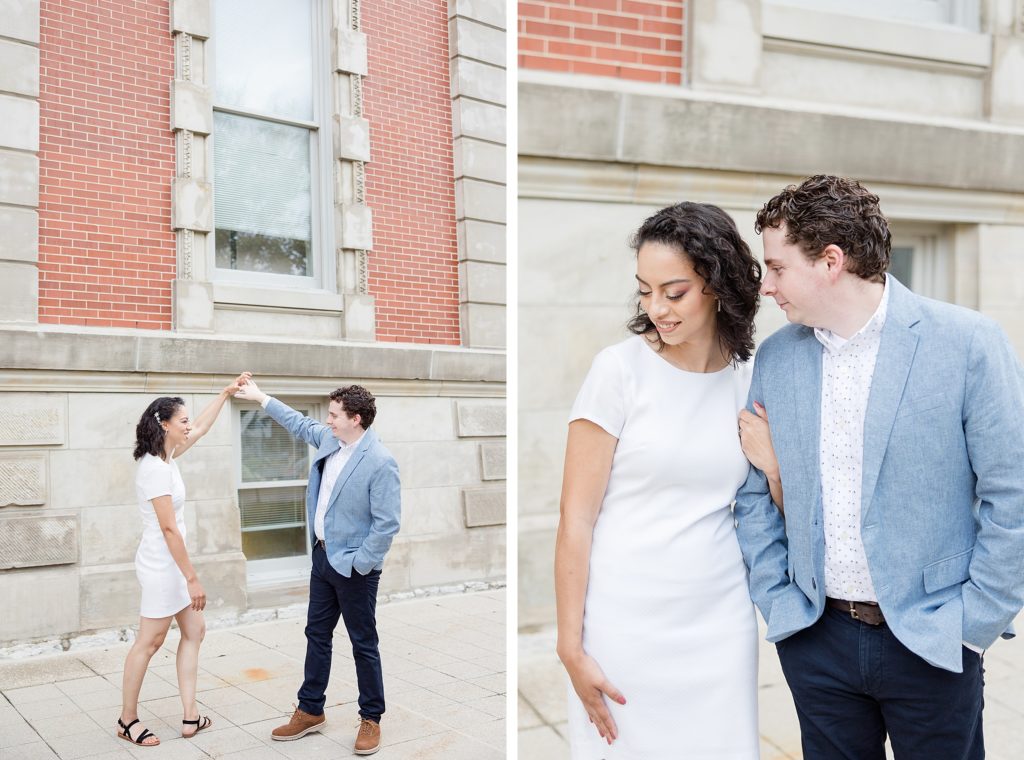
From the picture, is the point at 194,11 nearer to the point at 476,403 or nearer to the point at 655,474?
the point at 476,403

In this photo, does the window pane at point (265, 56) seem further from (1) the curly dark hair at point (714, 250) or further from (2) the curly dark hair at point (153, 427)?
(1) the curly dark hair at point (714, 250)

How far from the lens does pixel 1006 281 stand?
159 inches

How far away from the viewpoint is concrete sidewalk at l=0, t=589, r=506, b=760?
2.17 m

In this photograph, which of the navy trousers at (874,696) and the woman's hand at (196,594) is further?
the woman's hand at (196,594)

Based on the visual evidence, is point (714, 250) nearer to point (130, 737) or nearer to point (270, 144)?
point (270, 144)

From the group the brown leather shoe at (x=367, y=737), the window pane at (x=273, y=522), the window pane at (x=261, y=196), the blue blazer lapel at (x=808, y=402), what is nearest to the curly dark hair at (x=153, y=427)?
the window pane at (x=273, y=522)

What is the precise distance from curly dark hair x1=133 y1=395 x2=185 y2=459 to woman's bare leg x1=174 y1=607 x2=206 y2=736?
1.42 ft

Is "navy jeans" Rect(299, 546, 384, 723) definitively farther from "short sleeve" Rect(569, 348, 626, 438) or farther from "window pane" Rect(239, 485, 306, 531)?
"short sleeve" Rect(569, 348, 626, 438)

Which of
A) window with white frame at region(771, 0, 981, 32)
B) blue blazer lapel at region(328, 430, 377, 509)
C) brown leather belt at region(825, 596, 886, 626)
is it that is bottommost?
brown leather belt at region(825, 596, 886, 626)

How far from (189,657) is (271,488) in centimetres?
50

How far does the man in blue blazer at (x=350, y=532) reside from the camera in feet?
8.66

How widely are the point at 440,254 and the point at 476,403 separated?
51 cm

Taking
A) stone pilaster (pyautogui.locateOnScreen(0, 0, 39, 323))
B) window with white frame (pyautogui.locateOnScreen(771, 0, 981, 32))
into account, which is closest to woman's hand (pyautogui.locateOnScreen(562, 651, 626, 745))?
stone pilaster (pyautogui.locateOnScreen(0, 0, 39, 323))

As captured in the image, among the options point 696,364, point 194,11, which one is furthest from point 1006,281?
point 194,11
